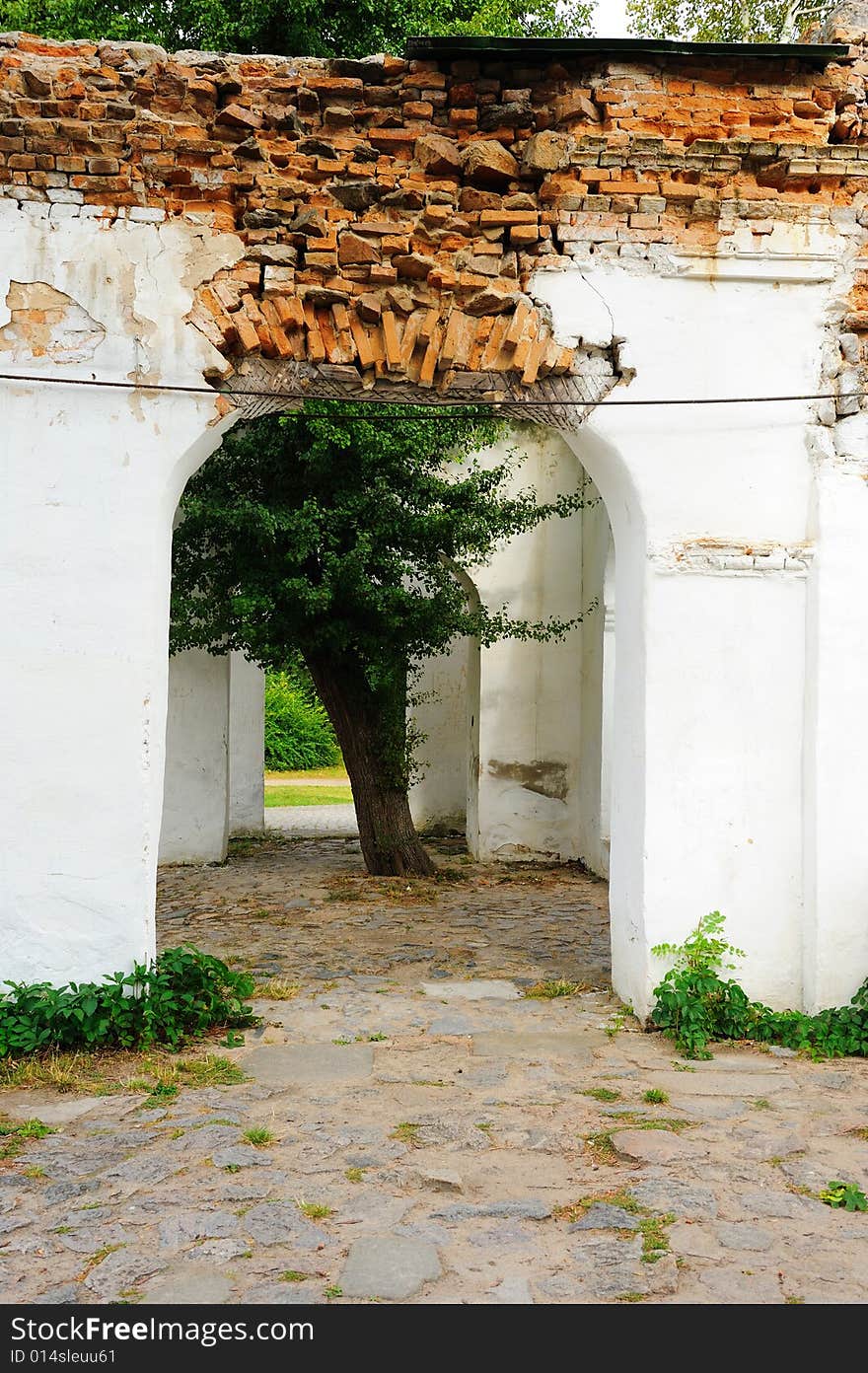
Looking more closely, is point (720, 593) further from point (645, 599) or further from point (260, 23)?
point (260, 23)

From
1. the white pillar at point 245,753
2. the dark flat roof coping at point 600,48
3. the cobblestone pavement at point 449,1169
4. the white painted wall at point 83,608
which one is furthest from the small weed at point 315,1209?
the white pillar at point 245,753

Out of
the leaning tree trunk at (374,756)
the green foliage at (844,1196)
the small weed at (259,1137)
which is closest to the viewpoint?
the green foliage at (844,1196)

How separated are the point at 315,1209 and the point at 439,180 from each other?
463 cm

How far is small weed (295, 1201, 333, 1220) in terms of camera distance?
372 cm

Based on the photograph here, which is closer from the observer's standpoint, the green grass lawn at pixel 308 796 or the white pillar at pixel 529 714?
the white pillar at pixel 529 714

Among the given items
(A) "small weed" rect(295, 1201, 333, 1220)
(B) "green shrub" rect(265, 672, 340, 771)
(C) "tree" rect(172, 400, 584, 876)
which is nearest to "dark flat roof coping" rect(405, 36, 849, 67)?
(C) "tree" rect(172, 400, 584, 876)

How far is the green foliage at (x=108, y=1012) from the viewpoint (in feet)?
17.1

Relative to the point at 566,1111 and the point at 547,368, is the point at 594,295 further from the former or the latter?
the point at 566,1111

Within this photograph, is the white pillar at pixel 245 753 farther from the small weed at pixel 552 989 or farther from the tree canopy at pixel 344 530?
the small weed at pixel 552 989

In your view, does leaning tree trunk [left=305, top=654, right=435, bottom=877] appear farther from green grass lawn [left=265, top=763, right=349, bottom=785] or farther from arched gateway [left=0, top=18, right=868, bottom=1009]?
green grass lawn [left=265, top=763, right=349, bottom=785]

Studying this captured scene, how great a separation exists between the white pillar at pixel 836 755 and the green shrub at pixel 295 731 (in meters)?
18.9

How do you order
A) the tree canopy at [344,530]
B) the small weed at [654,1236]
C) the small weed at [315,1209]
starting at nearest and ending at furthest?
the small weed at [654,1236] < the small weed at [315,1209] < the tree canopy at [344,530]
